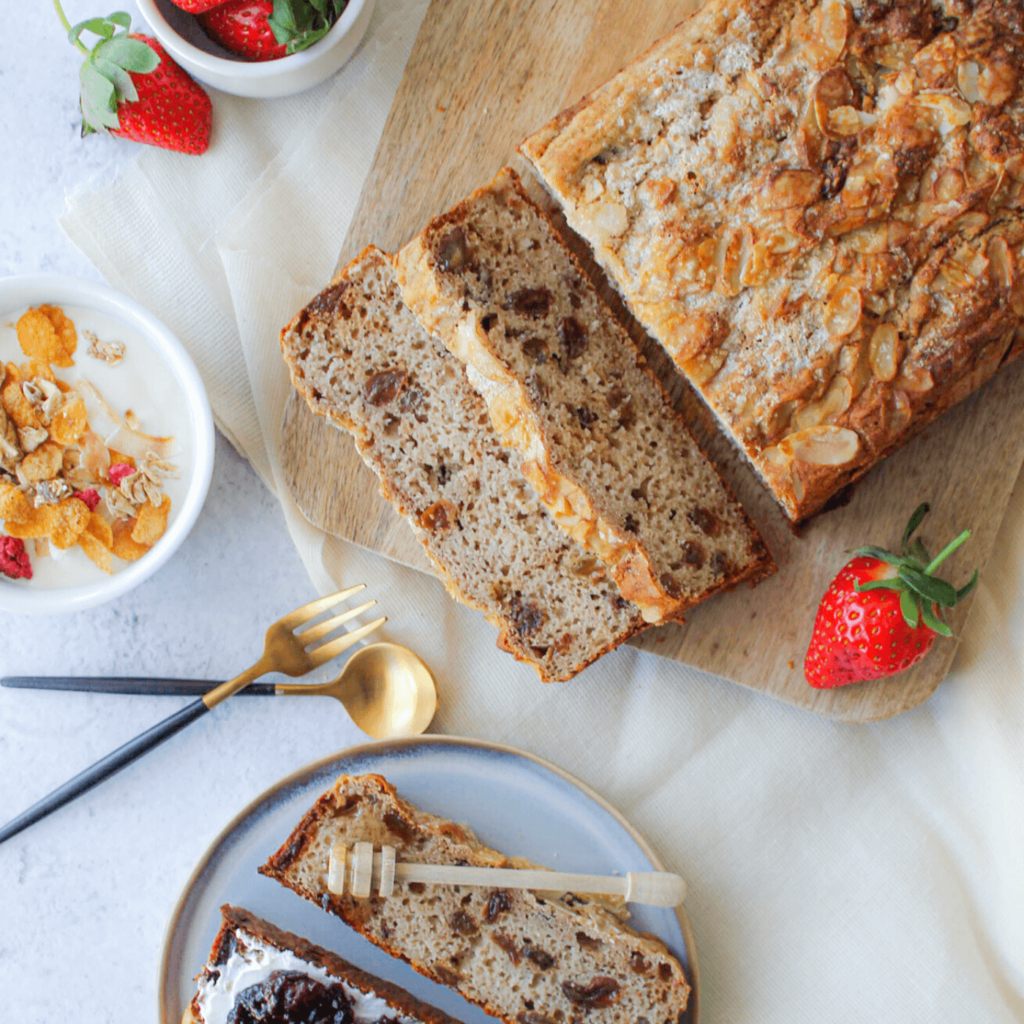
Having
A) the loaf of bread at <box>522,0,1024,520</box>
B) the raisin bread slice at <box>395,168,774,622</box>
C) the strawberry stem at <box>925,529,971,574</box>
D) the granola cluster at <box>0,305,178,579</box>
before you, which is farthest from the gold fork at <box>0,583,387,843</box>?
the strawberry stem at <box>925,529,971,574</box>

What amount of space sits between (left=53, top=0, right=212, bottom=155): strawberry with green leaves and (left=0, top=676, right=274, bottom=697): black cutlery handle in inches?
63.4

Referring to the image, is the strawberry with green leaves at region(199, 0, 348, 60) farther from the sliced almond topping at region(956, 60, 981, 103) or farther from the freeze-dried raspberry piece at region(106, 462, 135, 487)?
the sliced almond topping at region(956, 60, 981, 103)

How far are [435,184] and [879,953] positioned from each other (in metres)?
2.62

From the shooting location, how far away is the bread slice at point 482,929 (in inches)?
113

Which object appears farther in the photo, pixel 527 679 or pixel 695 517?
pixel 527 679

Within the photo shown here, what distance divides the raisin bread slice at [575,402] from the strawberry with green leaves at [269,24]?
2.10 ft

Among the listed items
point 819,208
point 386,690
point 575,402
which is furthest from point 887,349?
point 386,690

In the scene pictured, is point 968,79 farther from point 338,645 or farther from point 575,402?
point 338,645

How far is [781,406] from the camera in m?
2.45

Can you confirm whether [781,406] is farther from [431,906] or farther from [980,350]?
[431,906]

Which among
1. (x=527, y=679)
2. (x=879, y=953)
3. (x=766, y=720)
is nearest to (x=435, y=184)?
(x=527, y=679)

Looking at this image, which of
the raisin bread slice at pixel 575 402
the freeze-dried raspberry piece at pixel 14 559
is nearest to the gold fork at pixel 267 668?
the freeze-dried raspberry piece at pixel 14 559

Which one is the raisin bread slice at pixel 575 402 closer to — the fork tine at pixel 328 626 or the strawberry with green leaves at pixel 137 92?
the fork tine at pixel 328 626

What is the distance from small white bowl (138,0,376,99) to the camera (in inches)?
109
